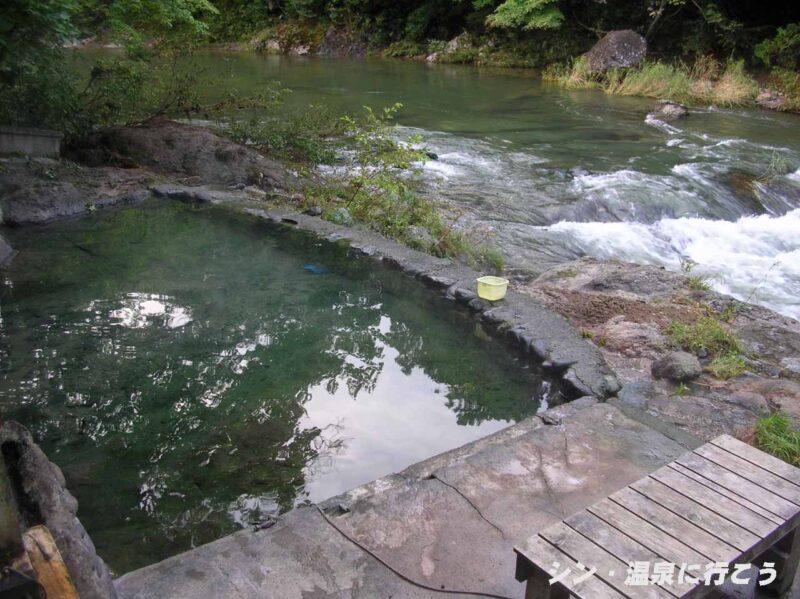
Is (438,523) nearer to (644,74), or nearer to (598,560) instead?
(598,560)

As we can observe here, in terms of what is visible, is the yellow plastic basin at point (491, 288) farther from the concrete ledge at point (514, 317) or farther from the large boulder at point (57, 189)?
the large boulder at point (57, 189)

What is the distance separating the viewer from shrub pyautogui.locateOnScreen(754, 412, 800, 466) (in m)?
3.68

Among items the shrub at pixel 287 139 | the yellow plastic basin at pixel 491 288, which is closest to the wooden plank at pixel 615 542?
the yellow plastic basin at pixel 491 288

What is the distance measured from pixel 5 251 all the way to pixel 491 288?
13.9 feet

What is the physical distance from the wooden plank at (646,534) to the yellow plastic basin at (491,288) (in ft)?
9.34

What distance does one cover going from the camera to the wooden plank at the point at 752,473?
2.57 m

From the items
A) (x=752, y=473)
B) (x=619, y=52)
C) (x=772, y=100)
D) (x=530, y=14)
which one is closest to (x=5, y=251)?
(x=752, y=473)

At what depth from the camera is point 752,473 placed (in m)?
2.68

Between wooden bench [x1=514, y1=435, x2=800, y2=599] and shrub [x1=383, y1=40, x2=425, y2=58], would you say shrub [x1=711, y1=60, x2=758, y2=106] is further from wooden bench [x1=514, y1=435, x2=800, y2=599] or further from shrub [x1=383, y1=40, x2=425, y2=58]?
wooden bench [x1=514, y1=435, x2=800, y2=599]

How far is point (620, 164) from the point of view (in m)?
11.8

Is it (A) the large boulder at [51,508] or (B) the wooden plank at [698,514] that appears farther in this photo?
(B) the wooden plank at [698,514]

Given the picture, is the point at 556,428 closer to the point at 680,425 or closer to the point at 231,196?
the point at 680,425

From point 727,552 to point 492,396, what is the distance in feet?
7.47

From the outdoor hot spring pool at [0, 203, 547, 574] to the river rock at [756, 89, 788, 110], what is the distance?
596 inches
